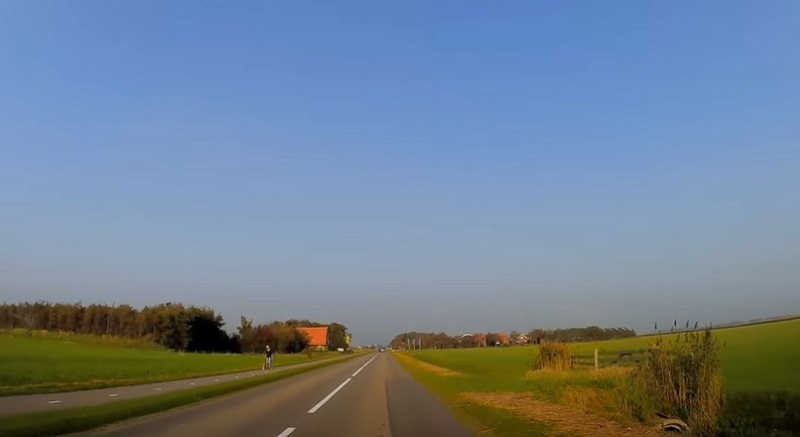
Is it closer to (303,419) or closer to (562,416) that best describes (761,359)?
(562,416)

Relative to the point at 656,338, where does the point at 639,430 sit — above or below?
below

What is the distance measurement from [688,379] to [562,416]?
3687 mm

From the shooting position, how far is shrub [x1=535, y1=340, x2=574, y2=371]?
3331 cm

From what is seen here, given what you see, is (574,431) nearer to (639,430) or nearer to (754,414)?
(639,430)

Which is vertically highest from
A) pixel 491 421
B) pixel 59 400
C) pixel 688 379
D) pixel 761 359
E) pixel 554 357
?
pixel 688 379

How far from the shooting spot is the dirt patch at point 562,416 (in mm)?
Result: 12711

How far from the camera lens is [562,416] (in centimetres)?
1568

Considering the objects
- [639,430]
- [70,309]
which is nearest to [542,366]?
[639,430]

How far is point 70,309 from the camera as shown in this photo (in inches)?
4547

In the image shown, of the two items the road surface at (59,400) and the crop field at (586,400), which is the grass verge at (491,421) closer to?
the crop field at (586,400)

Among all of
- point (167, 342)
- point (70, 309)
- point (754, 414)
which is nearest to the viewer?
point (754, 414)

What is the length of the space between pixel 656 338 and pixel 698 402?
2.46 meters

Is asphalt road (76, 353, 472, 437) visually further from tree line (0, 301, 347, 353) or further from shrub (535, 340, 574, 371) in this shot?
tree line (0, 301, 347, 353)

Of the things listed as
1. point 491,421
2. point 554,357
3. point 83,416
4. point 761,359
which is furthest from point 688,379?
point 761,359
